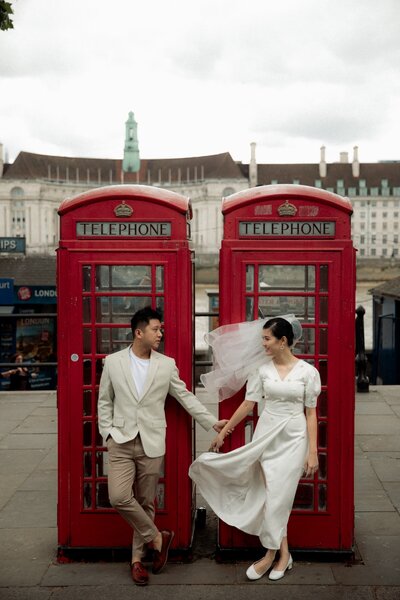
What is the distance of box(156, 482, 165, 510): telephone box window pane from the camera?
472 cm

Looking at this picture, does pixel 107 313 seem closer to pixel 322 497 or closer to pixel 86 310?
pixel 86 310

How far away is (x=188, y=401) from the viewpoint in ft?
14.7

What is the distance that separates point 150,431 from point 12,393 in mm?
6303

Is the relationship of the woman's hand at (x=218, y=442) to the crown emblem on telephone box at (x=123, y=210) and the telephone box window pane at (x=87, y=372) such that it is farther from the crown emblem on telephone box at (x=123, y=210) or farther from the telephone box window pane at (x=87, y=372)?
the crown emblem on telephone box at (x=123, y=210)

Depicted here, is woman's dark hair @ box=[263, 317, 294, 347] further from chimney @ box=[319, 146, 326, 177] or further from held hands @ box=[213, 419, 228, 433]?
chimney @ box=[319, 146, 326, 177]

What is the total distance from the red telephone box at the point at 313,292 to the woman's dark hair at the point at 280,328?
0.20 meters

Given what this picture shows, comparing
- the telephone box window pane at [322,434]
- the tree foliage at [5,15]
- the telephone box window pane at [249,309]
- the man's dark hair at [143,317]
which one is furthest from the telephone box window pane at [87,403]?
Answer: the tree foliage at [5,15]

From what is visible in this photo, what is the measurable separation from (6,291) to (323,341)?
9.95 metres

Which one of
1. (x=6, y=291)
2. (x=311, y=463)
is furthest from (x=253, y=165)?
(x=311, y=463)

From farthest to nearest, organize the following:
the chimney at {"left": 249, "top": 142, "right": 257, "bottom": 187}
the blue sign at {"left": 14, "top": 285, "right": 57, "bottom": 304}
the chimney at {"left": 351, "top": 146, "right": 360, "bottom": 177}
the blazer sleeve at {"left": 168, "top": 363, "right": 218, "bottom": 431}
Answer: the chimney at {"left": 351, "top": 146, "right": 360, "bottom": 177}
the chimney at {"left": 249, "top": 142, "right": 257, "bottom": 187}
the blue sign at {"left": 14, "top": 285, "right": 57, "bottom": 304}
the blazer sleeve at {"left": 168, "top": 363, "right": 218, "bottom": 431}

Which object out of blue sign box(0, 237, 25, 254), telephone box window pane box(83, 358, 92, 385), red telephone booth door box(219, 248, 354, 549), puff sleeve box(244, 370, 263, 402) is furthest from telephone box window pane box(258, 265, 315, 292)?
blue sign box(0, 237, 25, 254)

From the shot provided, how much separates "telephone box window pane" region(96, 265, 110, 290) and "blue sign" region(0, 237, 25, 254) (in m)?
15.1

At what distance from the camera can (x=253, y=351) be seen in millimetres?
4531

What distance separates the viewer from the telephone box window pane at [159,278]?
4.55 m
